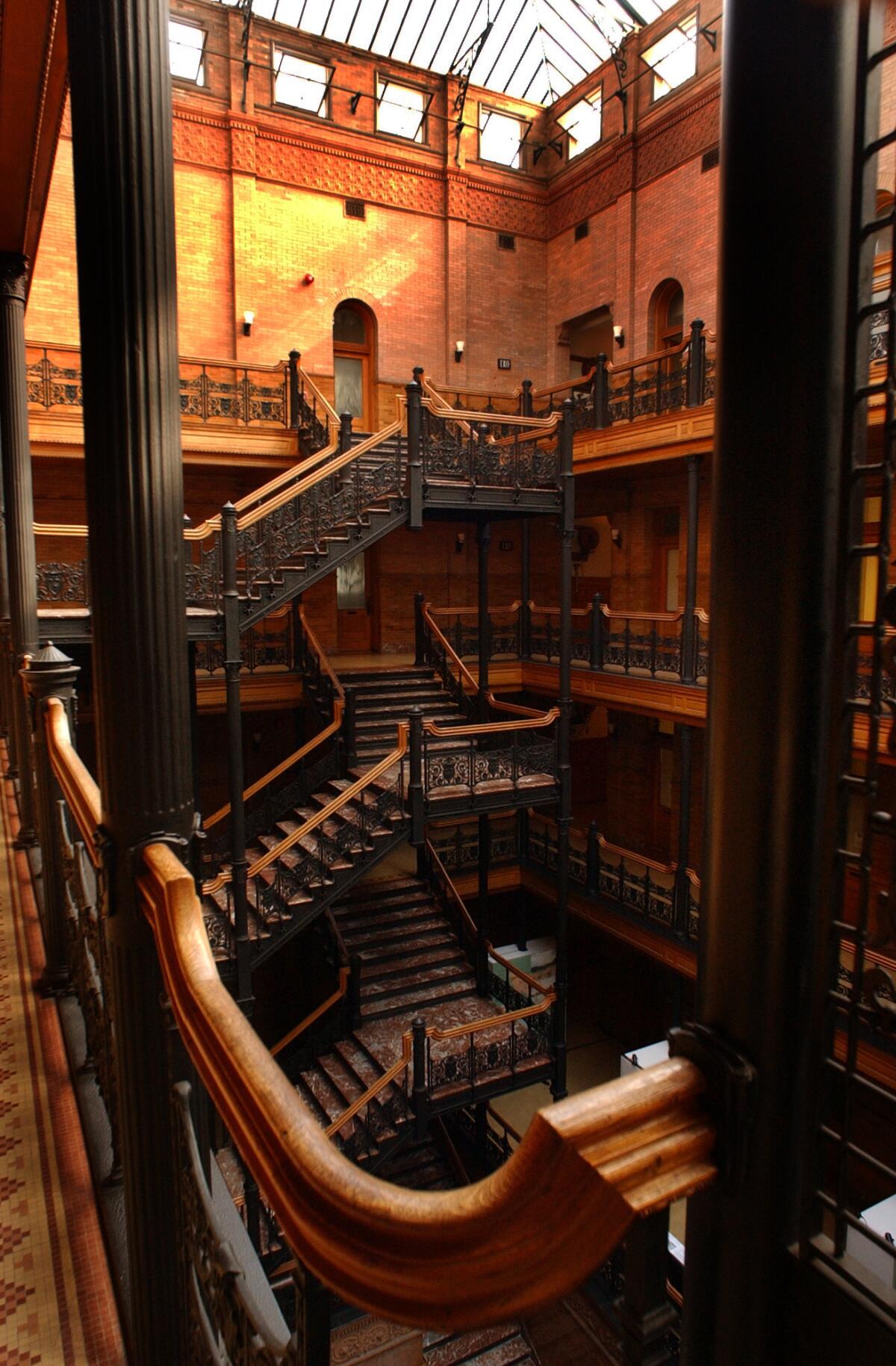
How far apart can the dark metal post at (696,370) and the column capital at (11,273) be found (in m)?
7.68

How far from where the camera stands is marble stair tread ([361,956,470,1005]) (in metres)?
11.5

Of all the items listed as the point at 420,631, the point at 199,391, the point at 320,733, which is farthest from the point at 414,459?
the point at 199,391

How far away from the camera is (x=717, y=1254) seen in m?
1.08

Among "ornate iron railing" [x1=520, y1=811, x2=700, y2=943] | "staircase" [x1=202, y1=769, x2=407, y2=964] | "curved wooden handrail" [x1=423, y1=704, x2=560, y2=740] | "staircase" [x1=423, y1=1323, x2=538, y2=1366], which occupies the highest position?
"curved wooden handrail" [x1=423, y1=704, x2=560, y2=740]

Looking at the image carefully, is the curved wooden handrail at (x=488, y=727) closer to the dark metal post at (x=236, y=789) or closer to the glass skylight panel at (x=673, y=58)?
the dark metal post at (x=236, y=789)

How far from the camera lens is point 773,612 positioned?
3.25ft

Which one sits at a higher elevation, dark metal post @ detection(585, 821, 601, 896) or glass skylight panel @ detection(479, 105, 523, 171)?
glass skylight panel @ detection(479, 105, 523, 171)

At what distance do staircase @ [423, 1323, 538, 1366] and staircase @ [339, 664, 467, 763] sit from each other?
20.0 ft

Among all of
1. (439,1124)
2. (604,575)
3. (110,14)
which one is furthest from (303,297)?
(110,14)

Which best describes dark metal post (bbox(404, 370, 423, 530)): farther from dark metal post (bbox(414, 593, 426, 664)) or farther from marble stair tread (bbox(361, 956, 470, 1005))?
marble stair tread (bbox(361, 956, 470, 1005))

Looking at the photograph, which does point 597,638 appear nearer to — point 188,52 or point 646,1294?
point 188,52

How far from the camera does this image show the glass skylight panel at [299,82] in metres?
16.2

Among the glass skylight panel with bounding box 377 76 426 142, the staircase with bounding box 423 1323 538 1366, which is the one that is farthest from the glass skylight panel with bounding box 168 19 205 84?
the staircase with bounding box 423 1323 538 1366

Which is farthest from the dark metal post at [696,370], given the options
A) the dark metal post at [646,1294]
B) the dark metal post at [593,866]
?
the dark metal post at [646,1294]
